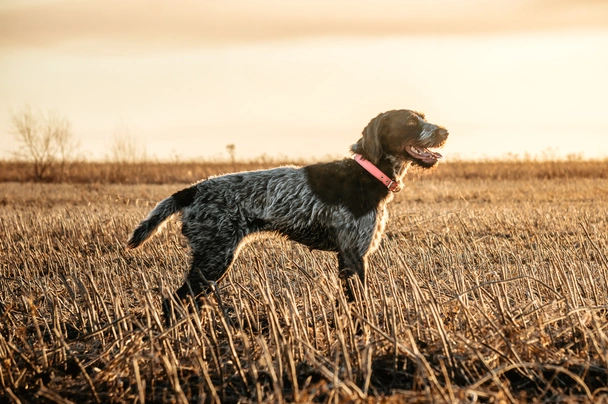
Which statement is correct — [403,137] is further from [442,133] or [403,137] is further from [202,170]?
[202,170]

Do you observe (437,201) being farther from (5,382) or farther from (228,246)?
(5,382)

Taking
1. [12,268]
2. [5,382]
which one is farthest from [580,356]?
[12,268]

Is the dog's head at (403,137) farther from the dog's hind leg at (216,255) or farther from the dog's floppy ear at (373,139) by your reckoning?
the dog's hind leg at (216,255)

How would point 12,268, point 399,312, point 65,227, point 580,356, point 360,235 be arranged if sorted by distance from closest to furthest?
point 580,356 → point 399,312 → point 360,235 → point 12,268 → point 65,227

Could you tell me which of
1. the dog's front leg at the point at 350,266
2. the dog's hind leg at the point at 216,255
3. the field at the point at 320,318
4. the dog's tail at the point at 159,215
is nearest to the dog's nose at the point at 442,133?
the field at the point at 320,318

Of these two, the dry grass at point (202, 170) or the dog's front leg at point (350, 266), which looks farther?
the dry grass at point (202, 170)

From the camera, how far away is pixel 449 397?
3201 mm

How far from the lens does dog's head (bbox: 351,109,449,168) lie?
6.22m

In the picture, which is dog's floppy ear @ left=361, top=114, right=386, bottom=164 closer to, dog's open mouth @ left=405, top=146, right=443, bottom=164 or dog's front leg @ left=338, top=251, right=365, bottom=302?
dog's open mouth @ left=405, top=146, right=443, bottom=164

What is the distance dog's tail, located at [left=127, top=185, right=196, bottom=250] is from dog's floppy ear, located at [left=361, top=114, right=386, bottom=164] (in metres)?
1.45

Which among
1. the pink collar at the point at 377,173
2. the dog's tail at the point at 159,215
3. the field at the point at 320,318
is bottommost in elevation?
the field at the point at 320,318

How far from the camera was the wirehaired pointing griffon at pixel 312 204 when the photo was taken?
19.7ft

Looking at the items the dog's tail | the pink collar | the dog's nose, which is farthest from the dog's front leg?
the dog's tail

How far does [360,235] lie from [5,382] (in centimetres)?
288
